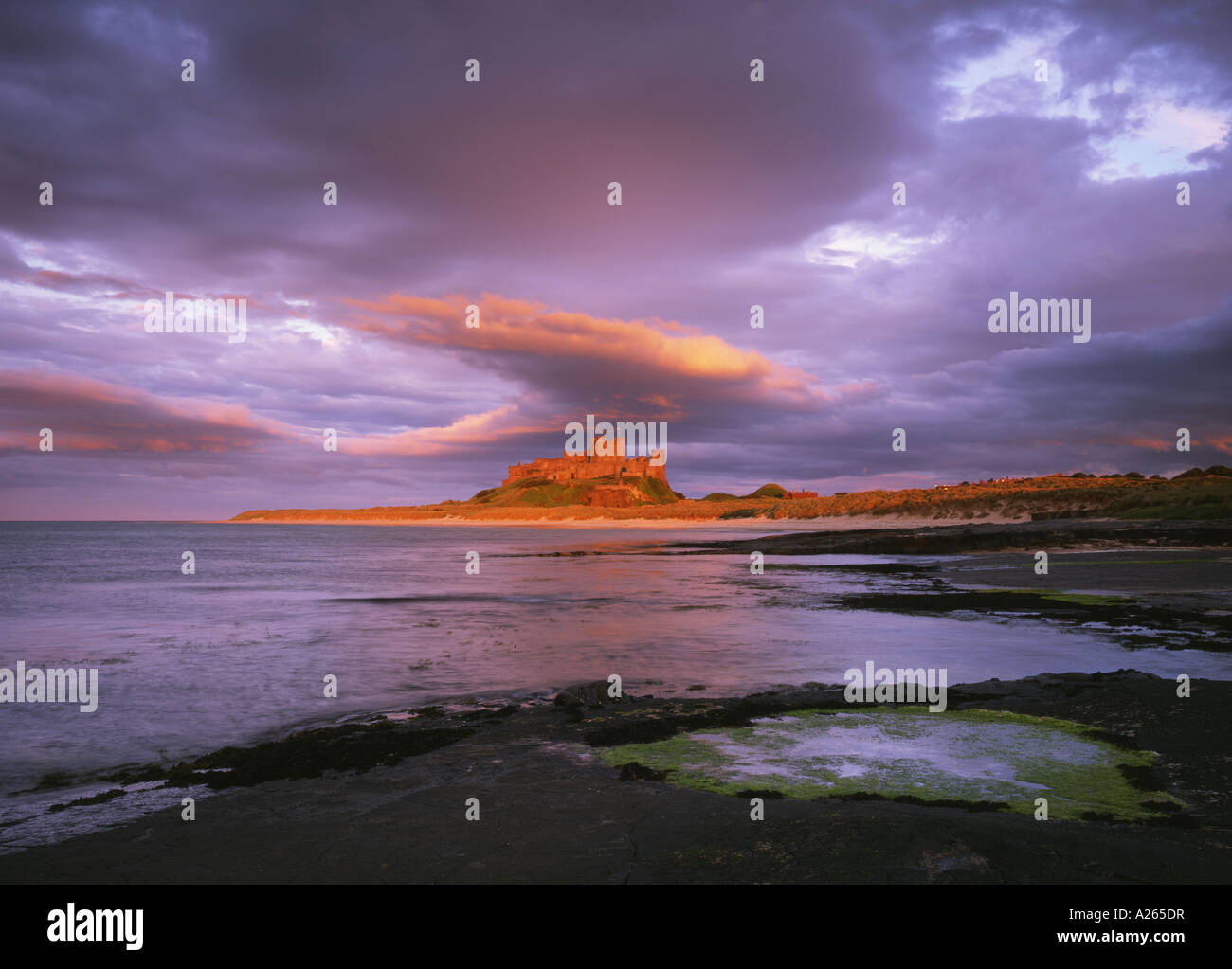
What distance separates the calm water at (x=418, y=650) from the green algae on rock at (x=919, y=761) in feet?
8.79

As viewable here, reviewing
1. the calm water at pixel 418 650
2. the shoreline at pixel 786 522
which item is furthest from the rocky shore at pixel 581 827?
the shoreline at pixel 786 522

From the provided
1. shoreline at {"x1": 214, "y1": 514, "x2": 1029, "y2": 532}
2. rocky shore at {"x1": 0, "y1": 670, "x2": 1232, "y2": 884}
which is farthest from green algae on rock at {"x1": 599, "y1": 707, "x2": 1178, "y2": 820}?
shoreline at {"x1": 214, "y1": 514, "x2": 1029, "y2": 532}

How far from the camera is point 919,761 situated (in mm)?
7281

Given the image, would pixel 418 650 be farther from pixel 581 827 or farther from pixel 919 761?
pixel 919 761

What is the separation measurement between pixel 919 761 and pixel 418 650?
1152 centimetres

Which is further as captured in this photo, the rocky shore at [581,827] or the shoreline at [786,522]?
the shoreline at [786,522]

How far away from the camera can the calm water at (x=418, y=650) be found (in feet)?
33.7

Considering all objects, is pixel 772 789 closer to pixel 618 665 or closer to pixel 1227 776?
pixel 1227 776

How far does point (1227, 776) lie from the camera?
6516 mm

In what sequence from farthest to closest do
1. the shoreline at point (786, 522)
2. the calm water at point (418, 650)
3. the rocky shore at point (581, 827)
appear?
the shoreline at point (786, 522)
the calm water at point (418, 650)
the rocky shore at point (581, 827)

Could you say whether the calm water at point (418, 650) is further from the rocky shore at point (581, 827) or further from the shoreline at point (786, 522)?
the shoreline at point (786, 522)

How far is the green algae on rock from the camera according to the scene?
6250 mm
